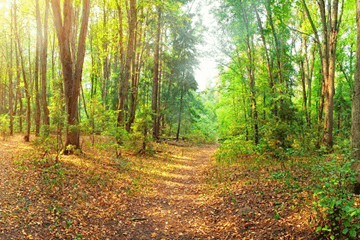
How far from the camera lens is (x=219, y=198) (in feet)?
25.3

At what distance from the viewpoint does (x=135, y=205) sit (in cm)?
754

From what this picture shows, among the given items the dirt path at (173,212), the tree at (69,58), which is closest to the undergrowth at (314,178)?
the dirt path at (173,212)

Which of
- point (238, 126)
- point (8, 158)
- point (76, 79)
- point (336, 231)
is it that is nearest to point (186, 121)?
point (238, 126)

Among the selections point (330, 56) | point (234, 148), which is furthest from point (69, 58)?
point (330, 56)

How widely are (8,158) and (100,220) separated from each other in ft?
19.7

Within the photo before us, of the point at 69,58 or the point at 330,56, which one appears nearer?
the point at 330,56

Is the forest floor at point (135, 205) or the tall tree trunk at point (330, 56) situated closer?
the forest floor at point (135, 205)

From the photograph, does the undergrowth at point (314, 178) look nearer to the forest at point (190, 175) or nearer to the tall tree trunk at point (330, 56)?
the forest at point (190, 175)

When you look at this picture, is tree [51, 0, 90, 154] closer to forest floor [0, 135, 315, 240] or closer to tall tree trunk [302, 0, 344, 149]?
forest floor [0, 135, 315, 240]

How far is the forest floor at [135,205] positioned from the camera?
17.1 feet

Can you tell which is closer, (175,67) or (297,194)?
(297,194)

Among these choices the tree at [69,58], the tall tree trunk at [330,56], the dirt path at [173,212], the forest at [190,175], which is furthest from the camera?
the tree at [69,58]

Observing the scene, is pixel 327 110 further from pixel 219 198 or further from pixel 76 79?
pixel 76 79

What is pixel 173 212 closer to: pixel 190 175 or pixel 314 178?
pixel 314 178
